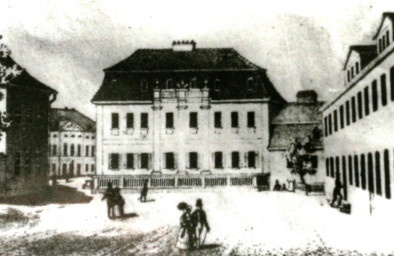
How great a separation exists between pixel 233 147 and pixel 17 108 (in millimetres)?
3011

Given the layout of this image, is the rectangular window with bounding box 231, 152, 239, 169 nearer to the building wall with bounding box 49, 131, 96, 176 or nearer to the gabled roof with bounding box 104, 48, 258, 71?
the gabled roof with bounding box 104, 48, 258, 71

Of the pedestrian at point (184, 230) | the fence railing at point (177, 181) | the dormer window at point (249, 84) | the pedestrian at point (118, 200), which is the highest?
the dormer window at point (249, 84)

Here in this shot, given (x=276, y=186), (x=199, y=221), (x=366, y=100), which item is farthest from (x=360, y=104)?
(x=199, y=221)

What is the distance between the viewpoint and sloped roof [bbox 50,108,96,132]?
7535 mm

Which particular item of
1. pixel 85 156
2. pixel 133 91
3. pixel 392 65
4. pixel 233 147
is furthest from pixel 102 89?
pixel 392 65

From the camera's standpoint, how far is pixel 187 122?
24.7ft

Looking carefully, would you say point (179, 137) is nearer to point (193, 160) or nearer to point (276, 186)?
point (193, 160)

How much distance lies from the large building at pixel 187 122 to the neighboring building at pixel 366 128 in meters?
0.60

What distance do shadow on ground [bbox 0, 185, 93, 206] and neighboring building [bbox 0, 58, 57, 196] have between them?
0.30 ft

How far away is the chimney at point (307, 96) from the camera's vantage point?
24.0 ft

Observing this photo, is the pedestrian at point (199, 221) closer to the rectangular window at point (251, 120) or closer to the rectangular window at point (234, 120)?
the rectangular window at point (234, 120)

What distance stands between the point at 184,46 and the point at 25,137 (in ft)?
8.34

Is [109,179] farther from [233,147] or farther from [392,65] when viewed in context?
[392,65]

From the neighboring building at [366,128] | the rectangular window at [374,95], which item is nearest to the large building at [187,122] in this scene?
A: the neighboring building at [366,128]
